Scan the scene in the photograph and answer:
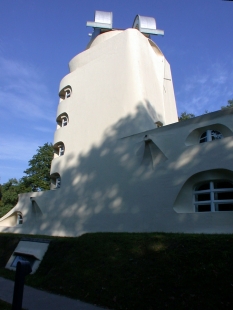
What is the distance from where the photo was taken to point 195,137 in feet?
37.9

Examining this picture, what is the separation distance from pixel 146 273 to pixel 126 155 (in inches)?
290

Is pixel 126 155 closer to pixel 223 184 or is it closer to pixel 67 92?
pixel 223 184

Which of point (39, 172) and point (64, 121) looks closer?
point (64, 121)

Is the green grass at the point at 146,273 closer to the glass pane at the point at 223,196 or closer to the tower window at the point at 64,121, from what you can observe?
the glass pane at the point at 223,196

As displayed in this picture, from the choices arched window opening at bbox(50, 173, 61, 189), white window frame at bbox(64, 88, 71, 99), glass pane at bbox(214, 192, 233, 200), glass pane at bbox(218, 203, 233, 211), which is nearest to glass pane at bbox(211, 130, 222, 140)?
glass pane at bbox(214, 192, 233, 200)

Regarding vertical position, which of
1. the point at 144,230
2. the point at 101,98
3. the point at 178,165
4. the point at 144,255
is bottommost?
the point at 144,255

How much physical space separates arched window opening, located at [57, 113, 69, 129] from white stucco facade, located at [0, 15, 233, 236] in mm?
78

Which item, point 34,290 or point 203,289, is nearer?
point 203,289

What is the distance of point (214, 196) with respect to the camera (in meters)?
10.4

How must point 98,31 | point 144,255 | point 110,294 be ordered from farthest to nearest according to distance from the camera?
point 98,31 → point 144,255 → point 110,294

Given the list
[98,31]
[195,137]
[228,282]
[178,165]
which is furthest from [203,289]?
[98,31]

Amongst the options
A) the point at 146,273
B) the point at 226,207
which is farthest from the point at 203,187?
the point at 146,273

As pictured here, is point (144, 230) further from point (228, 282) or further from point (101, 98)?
point (101, 98)

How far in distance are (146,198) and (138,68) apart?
890 cm
